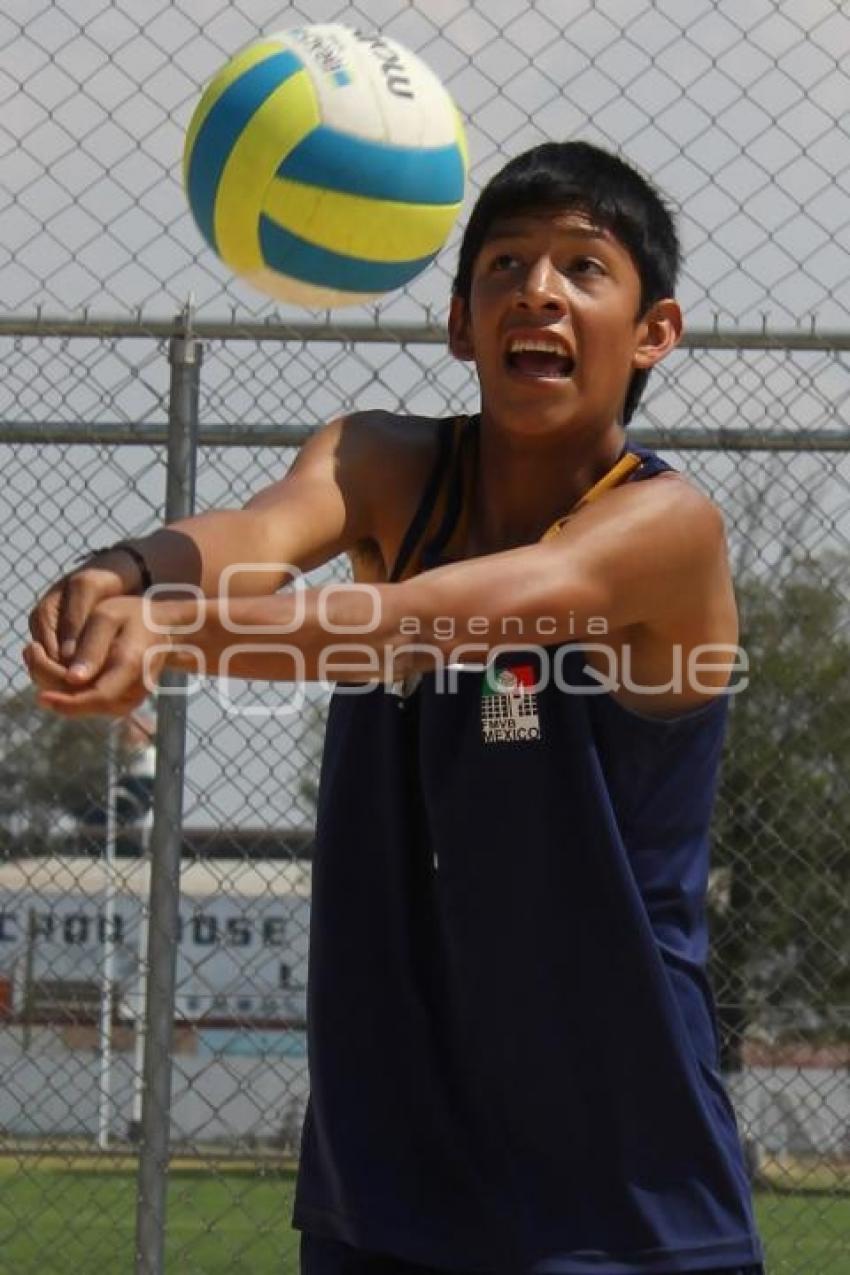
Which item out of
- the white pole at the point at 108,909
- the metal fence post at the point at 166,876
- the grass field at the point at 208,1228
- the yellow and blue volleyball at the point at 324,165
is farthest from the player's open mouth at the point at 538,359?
the grass field at the point at 208,1228

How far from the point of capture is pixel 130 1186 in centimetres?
864

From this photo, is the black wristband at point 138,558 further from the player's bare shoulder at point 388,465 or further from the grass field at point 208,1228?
the grass field at point 208,1228

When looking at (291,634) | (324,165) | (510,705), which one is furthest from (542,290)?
(291,634)

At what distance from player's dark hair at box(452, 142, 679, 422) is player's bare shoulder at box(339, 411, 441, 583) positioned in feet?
0.72

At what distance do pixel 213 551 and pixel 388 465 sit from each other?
1.16ft

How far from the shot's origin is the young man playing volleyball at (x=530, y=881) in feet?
9.35

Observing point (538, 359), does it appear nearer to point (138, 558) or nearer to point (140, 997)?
point (138, 558)

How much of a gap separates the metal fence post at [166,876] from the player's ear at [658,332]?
229 centimetres

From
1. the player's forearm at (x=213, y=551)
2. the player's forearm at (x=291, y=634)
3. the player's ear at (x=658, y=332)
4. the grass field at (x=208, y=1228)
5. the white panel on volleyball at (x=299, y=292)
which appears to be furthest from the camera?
the grass field at (x=208, y=1228)

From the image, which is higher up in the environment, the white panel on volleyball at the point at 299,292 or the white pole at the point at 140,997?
the white panel on volleyball at the point at 299,292

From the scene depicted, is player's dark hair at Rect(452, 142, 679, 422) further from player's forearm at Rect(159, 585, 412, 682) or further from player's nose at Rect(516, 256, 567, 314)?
player's forearm at Rect(159, 585, 412, 682)

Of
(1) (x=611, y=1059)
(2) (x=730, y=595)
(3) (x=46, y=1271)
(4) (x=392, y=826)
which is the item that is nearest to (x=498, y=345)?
(2) (x=730, y=595)

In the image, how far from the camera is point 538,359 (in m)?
3.08

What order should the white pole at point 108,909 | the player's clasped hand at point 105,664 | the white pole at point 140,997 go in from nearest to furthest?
the player's clasped hand at point 105,664 < the white pole at point 140,997 < the white pole at point 108,909
